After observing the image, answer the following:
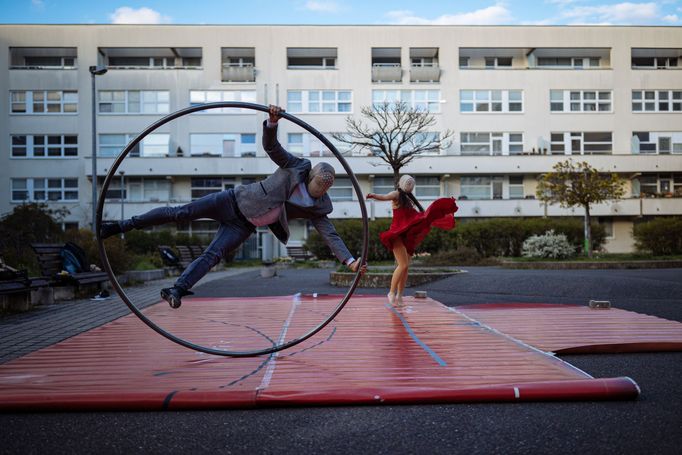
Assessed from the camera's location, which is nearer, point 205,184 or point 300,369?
point 300,369

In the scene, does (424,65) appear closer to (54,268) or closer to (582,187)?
(582,187)

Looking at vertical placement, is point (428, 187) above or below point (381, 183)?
below

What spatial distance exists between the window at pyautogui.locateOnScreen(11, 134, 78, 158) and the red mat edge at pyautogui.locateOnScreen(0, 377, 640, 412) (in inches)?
1576

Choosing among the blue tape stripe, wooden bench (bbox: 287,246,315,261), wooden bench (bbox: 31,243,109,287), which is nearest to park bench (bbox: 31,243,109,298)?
wooden bench (bbox: 31,243,109,287)

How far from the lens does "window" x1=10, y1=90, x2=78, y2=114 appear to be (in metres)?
40.5

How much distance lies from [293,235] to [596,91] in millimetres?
22193

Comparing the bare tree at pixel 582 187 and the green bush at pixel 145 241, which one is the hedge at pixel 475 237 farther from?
the green bush at pixel 145 241

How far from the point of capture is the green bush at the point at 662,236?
2614 cm

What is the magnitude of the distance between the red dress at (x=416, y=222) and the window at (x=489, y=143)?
108 feet

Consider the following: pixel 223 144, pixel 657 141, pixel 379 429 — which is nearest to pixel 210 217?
pixel 379 429

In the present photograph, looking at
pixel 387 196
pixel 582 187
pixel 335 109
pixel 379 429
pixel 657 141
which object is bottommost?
pixel 379 429

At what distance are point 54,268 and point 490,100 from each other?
34.1 metres

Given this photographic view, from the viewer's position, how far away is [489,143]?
4128 centimetres

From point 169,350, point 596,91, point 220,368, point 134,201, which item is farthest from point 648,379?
point 596,91
